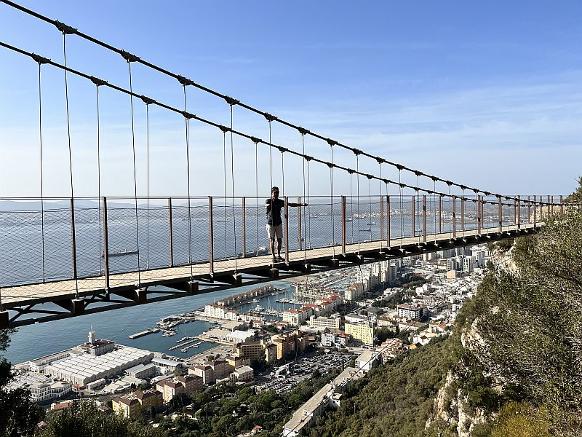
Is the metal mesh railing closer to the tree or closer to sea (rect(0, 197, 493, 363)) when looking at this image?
sea (rect(0, 197, 493, 363))

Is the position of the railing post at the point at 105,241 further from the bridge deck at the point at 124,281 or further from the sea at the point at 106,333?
the sea at the point at 106,333

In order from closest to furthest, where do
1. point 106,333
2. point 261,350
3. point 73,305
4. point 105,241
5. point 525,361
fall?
1. point 73,305
2. point 105,241
3. point 525,361
4. point 261,350
5. point 106,333

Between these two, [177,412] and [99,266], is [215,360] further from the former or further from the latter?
[99,266]

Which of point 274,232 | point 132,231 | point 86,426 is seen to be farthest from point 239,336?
point 132,231

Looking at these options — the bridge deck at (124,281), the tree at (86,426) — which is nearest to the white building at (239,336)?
the tree at (86,426)

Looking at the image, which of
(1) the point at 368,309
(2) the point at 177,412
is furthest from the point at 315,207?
(1) the point at 368,309

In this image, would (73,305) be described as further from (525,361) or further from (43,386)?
(43,386)
